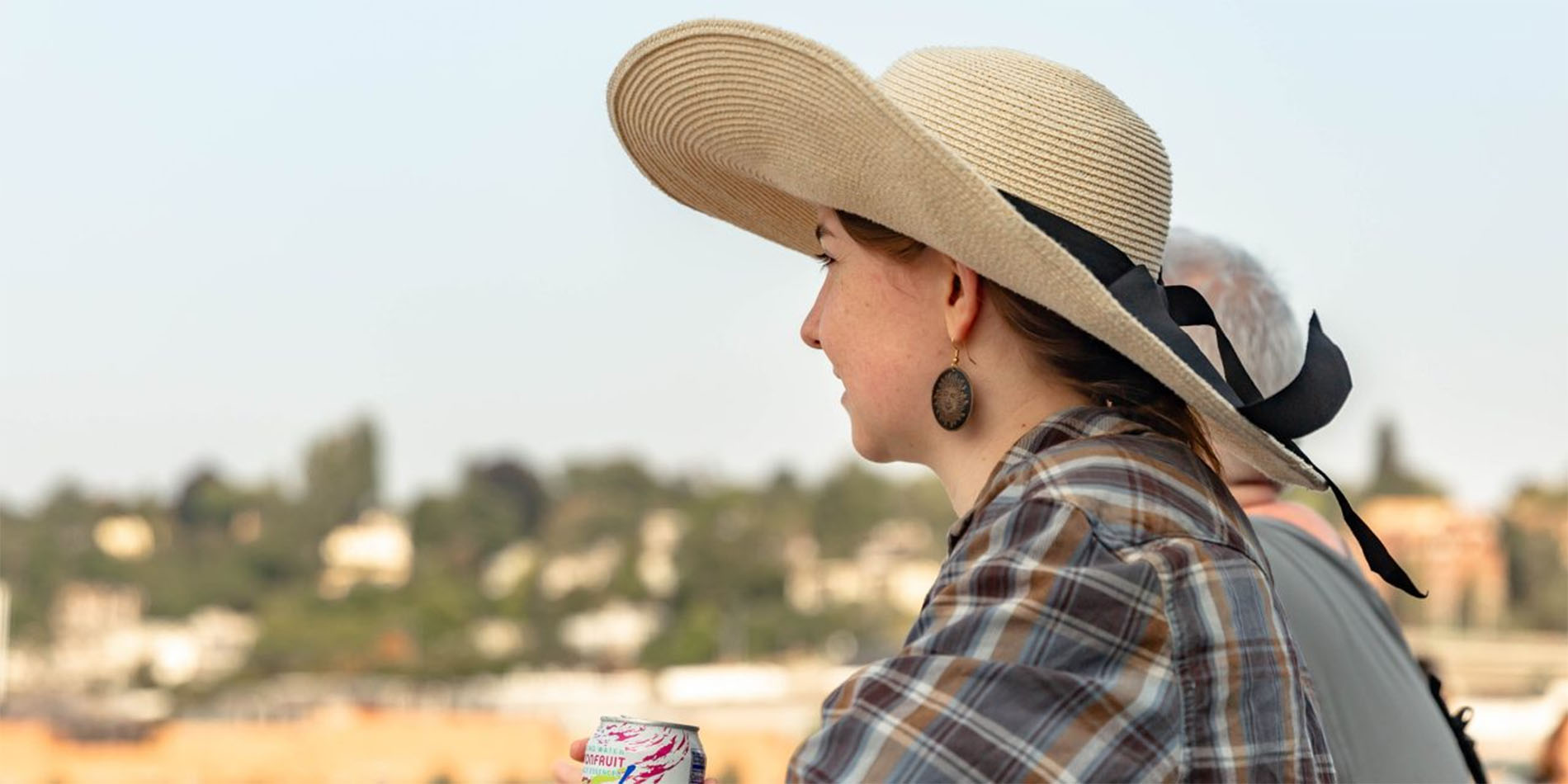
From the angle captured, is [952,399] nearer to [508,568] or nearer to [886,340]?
[886,340]

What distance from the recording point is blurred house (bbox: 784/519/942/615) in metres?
75.1

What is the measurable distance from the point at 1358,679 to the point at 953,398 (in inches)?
28.1

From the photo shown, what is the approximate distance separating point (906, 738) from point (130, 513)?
86.5 metres

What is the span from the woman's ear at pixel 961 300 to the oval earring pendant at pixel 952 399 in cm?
2

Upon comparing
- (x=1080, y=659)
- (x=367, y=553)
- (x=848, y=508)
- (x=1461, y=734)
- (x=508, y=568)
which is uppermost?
(x=1080, y=659)

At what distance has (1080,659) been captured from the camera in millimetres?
1118

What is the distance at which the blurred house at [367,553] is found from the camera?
7594cm

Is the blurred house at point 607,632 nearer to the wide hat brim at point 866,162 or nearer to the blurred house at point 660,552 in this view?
the blurred house at point 660,552

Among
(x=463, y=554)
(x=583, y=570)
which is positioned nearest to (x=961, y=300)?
(x=583, y=570)

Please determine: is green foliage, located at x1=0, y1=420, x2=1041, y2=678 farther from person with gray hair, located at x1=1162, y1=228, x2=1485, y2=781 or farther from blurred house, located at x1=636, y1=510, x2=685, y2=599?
person with gray hair, located at x1=1162, y1=228, x2=1485, y2=781

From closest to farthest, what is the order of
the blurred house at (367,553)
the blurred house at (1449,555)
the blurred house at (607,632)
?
the blurred house at (1449,555), the blurred house at (607,632), the blurred house at (367,553)

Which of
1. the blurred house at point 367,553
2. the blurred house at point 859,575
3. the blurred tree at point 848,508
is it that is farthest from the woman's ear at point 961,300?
the blurred tree at point 848,508

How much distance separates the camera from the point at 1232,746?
3.83 ft

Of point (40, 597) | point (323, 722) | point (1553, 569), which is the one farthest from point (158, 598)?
point (1553, 569)
